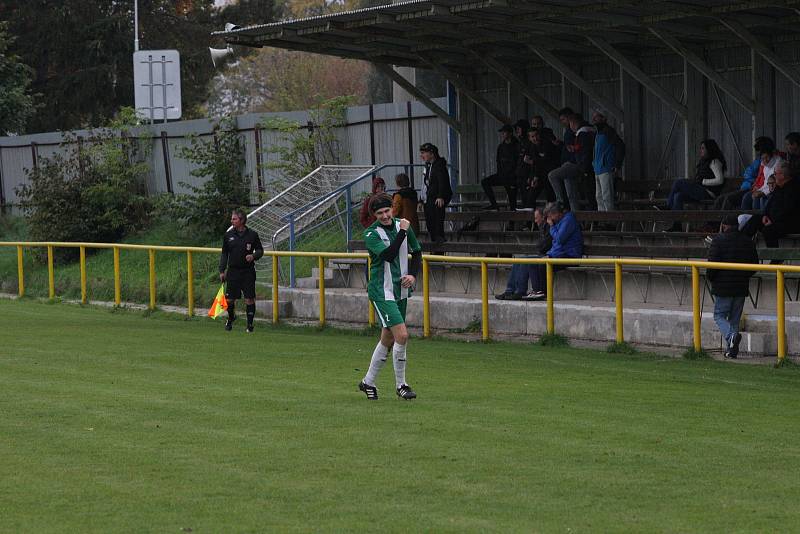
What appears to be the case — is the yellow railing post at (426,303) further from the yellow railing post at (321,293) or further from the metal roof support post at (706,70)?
the metal roof support post at (706,70)

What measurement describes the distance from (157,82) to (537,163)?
679 inches

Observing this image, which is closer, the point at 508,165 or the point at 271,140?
the point at 508,165

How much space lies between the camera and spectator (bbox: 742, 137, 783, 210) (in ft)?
60.8

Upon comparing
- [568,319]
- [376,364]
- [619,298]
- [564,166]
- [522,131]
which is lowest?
[568,319]

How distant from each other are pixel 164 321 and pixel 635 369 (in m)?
9.68

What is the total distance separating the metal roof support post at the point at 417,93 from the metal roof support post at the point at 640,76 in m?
4.32

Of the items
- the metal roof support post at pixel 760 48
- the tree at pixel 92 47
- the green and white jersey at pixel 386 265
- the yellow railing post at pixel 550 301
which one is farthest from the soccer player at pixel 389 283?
the tree at pixel 92 47

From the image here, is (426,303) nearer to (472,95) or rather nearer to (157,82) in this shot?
(472,95)

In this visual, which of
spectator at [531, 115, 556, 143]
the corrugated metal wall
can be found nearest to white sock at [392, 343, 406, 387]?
spectator at [531, 115, 556, 143]

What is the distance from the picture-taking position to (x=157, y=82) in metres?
37.2

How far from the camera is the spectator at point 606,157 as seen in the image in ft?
70.3

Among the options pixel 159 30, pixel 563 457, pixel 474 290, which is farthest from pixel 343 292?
pixel 159 30

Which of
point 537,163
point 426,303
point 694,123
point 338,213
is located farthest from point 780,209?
point 338,213

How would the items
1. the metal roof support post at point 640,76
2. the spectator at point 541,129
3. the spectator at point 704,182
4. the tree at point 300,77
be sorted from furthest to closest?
the tree at point 300,77 < the spectator at point 541,129 < the metal roof support post at point 640,76 < the spectator at point 704,182
